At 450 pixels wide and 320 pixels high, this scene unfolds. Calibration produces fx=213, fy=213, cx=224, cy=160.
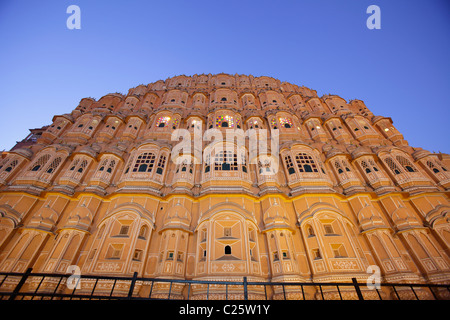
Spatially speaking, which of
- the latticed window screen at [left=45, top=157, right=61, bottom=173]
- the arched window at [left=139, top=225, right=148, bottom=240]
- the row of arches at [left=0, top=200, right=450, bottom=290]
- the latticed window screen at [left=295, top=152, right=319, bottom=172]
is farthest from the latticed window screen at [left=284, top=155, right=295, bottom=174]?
the latticed window screen at [left=45, top=157, right=61, bottom=173]

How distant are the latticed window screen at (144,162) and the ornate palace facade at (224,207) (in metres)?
0.10

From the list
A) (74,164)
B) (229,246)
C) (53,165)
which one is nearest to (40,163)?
(53,165)

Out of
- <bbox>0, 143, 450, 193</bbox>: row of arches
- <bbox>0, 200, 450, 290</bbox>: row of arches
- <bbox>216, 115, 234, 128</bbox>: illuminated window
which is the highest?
<bbox>216, 115, 234, 128</bbox>: illuminated window

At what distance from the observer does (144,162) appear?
65.1ft

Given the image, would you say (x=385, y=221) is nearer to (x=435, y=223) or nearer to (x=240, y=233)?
(x=435, y=223)

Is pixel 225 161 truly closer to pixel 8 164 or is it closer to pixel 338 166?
pixel 338 166

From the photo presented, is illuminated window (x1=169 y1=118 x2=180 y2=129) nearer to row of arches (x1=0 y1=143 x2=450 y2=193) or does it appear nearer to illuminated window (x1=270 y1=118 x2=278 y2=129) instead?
row of arches (x1=0 y1=143 x2=450 y2=193)

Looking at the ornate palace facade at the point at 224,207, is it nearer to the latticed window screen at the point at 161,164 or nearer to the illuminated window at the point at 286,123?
the latticed window screen at the point at 161,164

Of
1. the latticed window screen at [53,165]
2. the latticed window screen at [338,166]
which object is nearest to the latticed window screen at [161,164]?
the latticed window screen at [53,165]

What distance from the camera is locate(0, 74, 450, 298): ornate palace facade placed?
14.2m

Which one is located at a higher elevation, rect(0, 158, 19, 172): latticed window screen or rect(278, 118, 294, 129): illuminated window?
rect(278, 118, 294, 129): illuminated window

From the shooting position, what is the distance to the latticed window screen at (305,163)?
19.6m

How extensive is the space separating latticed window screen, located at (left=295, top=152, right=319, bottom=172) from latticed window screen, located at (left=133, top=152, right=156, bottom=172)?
13.7 m

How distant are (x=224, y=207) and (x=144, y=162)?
29.8ft
